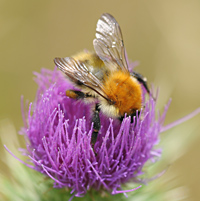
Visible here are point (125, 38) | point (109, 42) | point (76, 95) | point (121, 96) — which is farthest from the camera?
point (125, 38)

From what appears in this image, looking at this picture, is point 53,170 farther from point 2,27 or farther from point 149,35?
point 149,35

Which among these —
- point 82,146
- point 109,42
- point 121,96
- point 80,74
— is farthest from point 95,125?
point 109,42

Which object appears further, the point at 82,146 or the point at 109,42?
the point at 109,42

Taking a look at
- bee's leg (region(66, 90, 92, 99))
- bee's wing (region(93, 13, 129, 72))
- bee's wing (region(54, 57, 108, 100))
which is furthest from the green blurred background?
bee's wing (region(54, 57, 108, 100))

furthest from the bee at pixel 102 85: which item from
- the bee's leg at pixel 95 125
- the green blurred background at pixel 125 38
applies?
the green blurred background at pixel 125 38

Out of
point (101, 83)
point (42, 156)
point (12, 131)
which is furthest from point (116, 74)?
point (12, 131)

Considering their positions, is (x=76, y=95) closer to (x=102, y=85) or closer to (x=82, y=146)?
(x=102, y=85)
